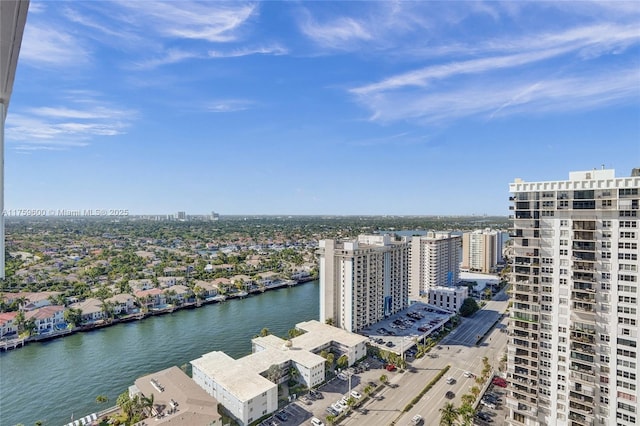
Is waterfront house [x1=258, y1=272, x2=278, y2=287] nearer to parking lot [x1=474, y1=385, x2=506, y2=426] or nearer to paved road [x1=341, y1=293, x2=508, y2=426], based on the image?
paved road [x1=341, y1=293, x2=508, y2=426]

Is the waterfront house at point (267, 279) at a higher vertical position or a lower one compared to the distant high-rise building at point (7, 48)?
lower

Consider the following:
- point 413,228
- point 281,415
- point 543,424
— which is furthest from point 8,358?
point 413,228

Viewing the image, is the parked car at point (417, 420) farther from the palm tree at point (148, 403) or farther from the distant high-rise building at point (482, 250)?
the distant high-rise building at point (482, 250)

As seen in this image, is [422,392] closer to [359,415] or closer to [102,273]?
[359,415]

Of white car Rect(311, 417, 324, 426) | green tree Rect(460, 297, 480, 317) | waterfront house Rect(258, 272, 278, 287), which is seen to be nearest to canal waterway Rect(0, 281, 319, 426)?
waterfront house Rect(258, 272, 278, 287)

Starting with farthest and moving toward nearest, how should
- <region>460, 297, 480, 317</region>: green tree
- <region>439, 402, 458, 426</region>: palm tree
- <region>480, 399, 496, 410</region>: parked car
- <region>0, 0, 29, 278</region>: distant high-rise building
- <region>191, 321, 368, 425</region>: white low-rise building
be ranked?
<region>460, 297, 480, 317</region>: green tree < <region>480, 399, 496, 410</region>: parked car < <region>191, 321, 368, 425</region>: white low-rise building < <region>439, 402, 458, 426</region>: palm tree < <region>0, 0, 29, 278</region>: distant high-rise building

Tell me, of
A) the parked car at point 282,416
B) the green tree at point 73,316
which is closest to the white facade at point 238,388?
the parked car at point 282,416
